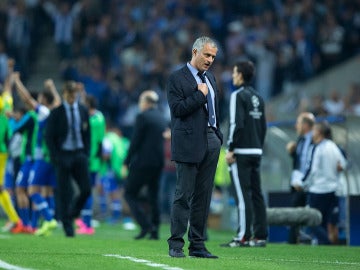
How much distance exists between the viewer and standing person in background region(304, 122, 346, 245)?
63.3 feet

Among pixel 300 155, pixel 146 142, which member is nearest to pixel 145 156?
pixel 146 142

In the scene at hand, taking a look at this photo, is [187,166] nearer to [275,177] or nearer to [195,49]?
[195,49]

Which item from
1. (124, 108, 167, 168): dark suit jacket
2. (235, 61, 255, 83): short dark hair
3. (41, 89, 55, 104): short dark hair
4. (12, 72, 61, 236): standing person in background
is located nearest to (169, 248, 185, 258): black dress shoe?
(235, 61, 255, 83): short dark hair

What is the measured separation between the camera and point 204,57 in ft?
44.7

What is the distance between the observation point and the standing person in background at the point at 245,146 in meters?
16.7

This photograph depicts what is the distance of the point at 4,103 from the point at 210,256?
870cm

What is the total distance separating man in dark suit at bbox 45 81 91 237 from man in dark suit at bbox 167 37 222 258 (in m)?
5.67

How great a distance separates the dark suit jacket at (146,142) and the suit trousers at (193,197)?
6294 mm

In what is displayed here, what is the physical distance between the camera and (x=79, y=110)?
19359mm

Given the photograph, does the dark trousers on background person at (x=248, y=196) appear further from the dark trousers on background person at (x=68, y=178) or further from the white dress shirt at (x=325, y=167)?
the dark trousers on background person at (x=68, y=178)

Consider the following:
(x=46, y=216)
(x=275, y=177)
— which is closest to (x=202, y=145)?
(x=46, y=216)

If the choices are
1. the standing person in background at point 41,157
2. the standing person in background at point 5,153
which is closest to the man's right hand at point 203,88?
the standing person in background at point 41,157

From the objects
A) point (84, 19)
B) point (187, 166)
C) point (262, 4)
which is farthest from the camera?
point (84, 19)

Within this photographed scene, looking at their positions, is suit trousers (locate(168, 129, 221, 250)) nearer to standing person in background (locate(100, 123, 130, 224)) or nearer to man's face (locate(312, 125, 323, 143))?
man's face (locate(312, 125, 323, 143))
